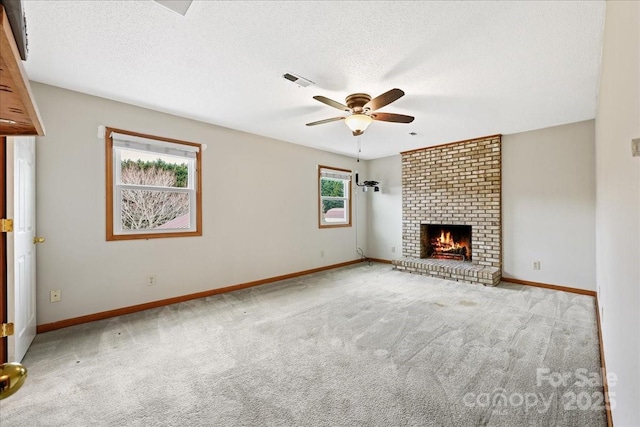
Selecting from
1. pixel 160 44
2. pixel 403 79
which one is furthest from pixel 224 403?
pixel 403 79

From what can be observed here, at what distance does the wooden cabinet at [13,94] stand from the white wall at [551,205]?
5.40 meters

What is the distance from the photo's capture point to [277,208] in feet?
16.1

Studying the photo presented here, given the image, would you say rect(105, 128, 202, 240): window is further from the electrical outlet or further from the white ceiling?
the electrical outlet

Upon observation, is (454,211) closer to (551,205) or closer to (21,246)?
(551,205)

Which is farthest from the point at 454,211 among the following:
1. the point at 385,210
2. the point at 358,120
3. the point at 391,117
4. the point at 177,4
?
the point at 177,4

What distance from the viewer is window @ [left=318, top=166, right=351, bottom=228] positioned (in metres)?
5.80

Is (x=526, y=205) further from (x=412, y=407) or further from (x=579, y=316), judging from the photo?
(x=412, y=407)

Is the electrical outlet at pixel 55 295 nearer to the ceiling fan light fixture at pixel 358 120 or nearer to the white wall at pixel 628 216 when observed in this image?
the ceiling fan light fixture at pixel 358 120

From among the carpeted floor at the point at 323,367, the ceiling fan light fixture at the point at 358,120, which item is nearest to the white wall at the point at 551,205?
the carpeted floor at the point at 323,367

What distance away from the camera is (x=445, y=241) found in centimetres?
578

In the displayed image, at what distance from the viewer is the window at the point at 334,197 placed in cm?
580

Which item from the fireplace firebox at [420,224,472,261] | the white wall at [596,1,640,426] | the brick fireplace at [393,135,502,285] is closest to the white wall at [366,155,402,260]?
the brick fireplace at [393,135,502,285]

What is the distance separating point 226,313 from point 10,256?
6.28 ft

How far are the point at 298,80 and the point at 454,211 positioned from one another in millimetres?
3896
